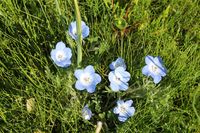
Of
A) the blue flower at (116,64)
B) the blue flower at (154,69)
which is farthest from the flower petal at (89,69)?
the blue flower at (154,69)

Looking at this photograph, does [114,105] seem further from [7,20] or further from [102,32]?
[7,20]

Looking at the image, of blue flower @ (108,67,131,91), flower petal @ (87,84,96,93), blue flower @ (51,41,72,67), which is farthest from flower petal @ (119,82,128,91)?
blue flower @ (51,41,72,67)

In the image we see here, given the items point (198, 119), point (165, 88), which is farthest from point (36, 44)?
point (198, 119)

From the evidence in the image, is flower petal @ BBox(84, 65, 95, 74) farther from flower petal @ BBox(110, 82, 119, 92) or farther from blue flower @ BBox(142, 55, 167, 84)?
blue flower @ BBox(142, 55, 167, 84)

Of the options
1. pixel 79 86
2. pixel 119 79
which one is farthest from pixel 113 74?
pixel 79 86

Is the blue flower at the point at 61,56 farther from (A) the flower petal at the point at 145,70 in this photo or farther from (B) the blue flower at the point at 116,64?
(A) the flower petal at the point at 145,70

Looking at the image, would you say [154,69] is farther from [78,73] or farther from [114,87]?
[78,73]
